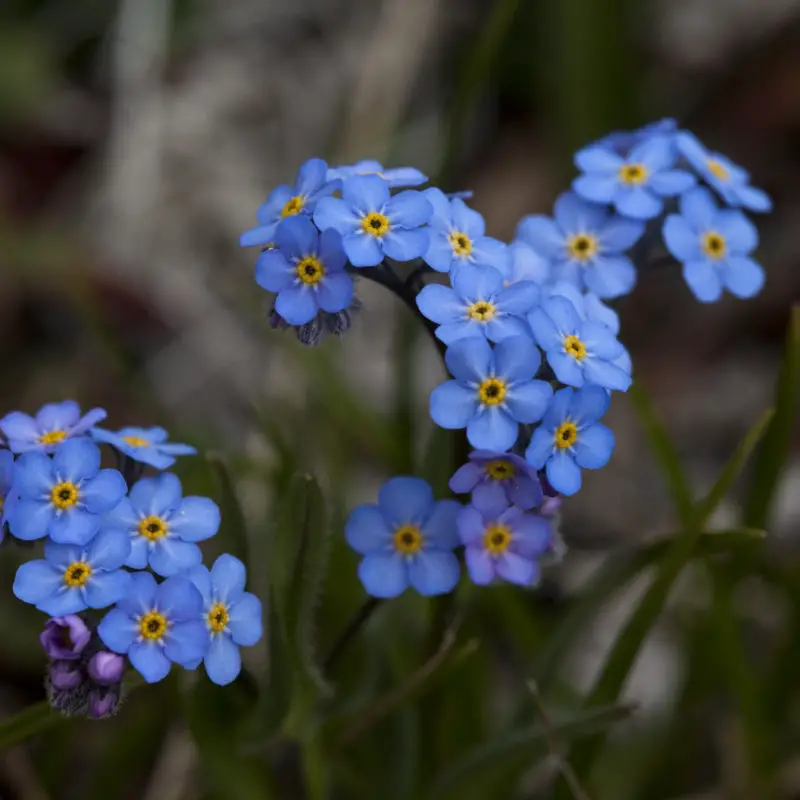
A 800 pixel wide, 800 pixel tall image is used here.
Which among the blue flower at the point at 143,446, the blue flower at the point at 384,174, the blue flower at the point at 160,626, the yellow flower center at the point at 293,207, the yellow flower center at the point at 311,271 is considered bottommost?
the blue flower at the point at 160,626

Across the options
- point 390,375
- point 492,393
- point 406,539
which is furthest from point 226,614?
point 390,375

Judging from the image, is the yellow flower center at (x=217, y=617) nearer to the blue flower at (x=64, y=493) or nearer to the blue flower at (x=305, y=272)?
the blue flower at (x=64, y=493)

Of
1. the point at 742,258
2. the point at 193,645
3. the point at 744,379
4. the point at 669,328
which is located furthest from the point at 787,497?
the point at 193,645

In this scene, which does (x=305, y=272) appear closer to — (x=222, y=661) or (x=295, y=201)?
(x=295, y=201)

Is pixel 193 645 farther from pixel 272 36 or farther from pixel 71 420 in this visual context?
pixel 272 36

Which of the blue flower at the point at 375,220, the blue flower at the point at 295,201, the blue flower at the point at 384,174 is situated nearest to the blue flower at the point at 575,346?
the blue flower at the point at 375,220

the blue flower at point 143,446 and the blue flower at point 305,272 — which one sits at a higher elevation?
the blue flower at point 305,272
